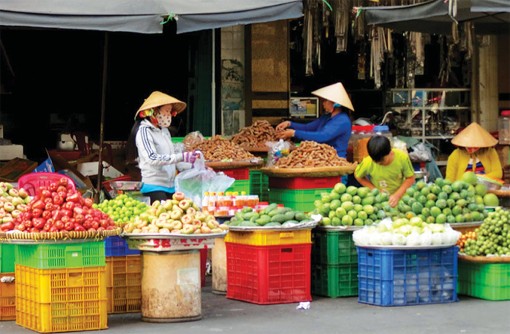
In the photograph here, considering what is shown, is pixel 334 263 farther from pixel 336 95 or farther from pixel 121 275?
pixel 336 95

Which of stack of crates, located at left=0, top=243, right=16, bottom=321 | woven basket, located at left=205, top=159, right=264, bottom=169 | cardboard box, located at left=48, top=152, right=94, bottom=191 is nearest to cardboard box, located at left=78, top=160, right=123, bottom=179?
cardboard box, located at left=48, top=152, right=94, bottom=191

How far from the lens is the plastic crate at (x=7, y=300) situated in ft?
32.0

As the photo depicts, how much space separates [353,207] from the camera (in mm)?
10750

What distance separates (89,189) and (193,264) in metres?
A: 4.83

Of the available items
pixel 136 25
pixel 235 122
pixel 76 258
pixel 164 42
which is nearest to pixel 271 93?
pixel 235 122

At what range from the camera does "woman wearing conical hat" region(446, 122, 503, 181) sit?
1356cm

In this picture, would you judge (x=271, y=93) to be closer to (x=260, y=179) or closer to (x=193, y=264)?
(x=260, y=179)

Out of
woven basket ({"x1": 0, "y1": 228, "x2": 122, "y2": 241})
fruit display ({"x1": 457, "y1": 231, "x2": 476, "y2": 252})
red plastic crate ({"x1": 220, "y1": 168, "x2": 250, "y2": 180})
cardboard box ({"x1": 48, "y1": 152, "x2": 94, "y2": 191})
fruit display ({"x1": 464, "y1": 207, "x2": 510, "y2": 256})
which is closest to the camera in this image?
woven basket ({"x1": 0, "y1": 228, "x2": 122, "y2": 241})

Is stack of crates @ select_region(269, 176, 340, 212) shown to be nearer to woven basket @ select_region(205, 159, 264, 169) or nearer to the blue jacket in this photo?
woven basket @ select_region(205, 159, 264, 169)

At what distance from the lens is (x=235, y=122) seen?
1591cm

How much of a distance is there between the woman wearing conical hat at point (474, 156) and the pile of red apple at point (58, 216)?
562 cm

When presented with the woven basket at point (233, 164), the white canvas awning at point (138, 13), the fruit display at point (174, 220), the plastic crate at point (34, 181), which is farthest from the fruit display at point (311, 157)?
the fruit display at point (174, 220)

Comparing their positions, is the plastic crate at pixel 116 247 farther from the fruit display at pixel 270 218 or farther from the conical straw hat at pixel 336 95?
the conical straw hat at pixel 336 95

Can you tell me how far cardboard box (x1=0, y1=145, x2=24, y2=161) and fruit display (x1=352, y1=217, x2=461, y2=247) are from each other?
A: 19.6 feet
